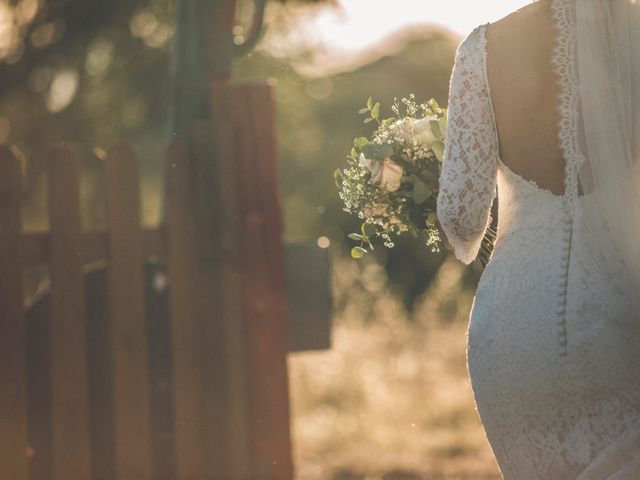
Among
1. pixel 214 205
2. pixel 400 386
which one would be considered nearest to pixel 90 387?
pixel 214 205

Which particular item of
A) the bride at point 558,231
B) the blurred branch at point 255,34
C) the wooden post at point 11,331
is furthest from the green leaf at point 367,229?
the blurred branch at point 255,34

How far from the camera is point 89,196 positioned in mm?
12648

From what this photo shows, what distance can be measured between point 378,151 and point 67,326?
6.51ft

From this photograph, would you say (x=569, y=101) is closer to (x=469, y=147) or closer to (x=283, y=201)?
(x=469, y=147)

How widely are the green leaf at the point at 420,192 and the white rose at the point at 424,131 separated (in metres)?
0.14

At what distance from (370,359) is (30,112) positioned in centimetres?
425

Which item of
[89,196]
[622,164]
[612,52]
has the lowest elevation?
[622,164]

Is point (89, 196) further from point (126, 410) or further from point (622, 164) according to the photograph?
point (622, 164)

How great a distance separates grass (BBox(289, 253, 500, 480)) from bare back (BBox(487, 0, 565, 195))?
15.5 ft

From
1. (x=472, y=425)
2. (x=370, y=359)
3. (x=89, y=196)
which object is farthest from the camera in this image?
(x=89, y=196)

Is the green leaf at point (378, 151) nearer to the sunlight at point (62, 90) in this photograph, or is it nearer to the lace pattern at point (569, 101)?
the lace pattern at point (569, 101)

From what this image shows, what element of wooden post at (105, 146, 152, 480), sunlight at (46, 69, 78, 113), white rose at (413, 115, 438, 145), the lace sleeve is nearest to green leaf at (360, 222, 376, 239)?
white rose at (413, 115, 438, 145)

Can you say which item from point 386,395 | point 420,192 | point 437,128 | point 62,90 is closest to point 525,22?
point 437,128

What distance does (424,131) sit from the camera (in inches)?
144
